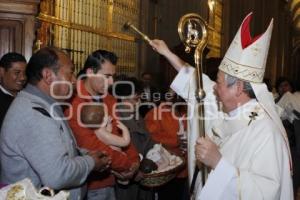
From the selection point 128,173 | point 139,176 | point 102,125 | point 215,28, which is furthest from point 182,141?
point 215,28

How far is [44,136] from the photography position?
242 cm

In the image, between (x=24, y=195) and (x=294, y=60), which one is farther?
(x=294, y=60)

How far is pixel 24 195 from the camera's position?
208 centimetres

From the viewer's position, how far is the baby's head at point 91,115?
3.12 m

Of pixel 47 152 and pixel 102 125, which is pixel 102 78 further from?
pixel 47 152

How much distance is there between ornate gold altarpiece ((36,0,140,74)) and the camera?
518 centimetres

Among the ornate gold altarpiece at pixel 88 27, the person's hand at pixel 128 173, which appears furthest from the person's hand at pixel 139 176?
the ornate gold altarpiece at pixel 88 27

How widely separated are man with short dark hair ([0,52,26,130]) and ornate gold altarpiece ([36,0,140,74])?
562 mm

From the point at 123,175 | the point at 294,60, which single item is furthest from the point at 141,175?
the point at 294,60

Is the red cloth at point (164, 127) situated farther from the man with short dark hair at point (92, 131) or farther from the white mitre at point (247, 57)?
the white mitre at point (247, 57)

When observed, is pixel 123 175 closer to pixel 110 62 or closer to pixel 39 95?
pixel 110 62

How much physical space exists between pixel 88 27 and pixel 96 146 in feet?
9.94

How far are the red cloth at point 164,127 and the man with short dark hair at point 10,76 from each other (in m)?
1.43

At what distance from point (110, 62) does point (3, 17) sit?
1236mm
